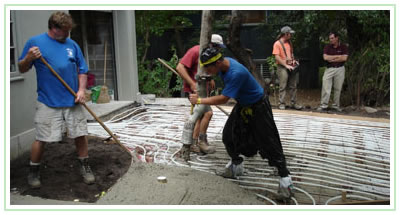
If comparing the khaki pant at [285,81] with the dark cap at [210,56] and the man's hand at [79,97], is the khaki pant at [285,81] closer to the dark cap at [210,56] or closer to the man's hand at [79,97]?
the dark cap at [210,56]

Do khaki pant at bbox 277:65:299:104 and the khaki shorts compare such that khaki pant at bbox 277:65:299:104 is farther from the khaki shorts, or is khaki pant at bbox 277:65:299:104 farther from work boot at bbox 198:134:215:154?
the khaki shorts

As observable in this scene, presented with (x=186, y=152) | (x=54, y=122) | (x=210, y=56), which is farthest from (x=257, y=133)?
(x=54, y=122)

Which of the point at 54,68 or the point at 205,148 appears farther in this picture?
the point at 205,148

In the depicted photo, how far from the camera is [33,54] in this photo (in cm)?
390

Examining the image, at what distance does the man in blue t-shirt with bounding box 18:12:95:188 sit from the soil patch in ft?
0.65

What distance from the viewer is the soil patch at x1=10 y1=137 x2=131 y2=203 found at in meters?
4.06

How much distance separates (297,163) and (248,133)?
116 centimetres

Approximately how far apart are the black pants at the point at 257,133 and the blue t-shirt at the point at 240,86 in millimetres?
86

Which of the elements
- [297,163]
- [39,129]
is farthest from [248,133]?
[39,129]

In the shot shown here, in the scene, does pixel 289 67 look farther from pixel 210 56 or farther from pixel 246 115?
pixel 210 56

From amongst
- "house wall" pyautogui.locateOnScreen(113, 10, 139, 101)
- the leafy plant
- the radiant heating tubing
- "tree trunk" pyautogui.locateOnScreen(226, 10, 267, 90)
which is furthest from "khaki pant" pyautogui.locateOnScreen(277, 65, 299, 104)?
"house wall" pyautogui.locateOnScreen(113, 10, 139, 101)

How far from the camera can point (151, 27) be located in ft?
41.3

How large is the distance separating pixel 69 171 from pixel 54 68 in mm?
1298

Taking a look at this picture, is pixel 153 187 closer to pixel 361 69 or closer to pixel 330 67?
pixel 330 67
